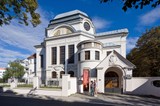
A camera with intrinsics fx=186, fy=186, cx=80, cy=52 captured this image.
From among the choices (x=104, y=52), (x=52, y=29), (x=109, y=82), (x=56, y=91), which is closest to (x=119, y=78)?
(x=109, y=82)

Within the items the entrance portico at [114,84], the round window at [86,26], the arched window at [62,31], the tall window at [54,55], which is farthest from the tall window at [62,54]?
the entrance portico at [114,84]

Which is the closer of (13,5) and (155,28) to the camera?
(13,5)

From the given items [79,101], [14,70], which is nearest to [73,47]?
[79,101]

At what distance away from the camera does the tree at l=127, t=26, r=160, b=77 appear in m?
29.4

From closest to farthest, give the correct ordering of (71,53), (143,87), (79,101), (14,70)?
(79,101) → (143,87) → (71,53) → (14,70)

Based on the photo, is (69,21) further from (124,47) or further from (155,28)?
(155,28)

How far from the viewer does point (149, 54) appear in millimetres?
30891

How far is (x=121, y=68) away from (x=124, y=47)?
450 inches

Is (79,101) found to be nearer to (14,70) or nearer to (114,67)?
(114,67)

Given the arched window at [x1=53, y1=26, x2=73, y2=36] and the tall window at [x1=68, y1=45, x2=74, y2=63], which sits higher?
the arched window at [x1=53, y1=26, x2=73, y2=36]

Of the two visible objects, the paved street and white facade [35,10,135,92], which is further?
white facade [35,10,135,92]

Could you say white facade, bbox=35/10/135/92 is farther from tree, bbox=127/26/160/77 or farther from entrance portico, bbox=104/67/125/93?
tree, bbox=127/26/160/77

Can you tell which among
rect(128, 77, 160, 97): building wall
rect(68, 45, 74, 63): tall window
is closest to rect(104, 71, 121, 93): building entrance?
rect(128, 77, 160, 97): building wall

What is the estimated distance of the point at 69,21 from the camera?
115 feet
